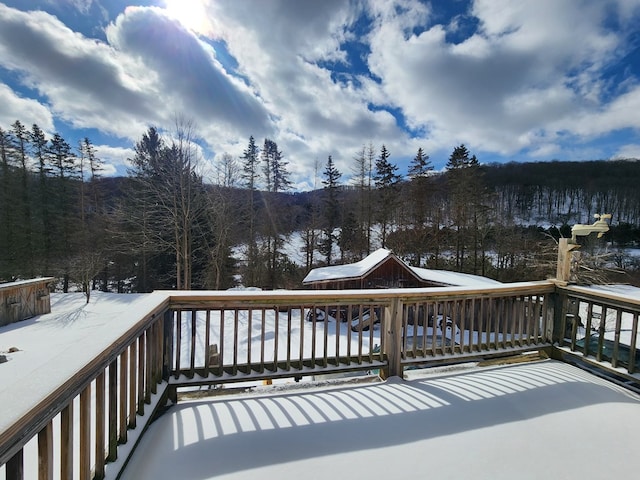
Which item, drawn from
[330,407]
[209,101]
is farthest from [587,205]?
[330,407]

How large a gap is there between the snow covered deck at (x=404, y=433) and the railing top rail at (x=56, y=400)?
2.33ft

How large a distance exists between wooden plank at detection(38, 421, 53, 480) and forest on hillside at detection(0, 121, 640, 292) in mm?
12693

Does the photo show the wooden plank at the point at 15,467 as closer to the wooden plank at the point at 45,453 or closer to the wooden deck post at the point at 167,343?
the wooden plank at the point at 45,453

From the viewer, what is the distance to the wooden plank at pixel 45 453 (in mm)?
843

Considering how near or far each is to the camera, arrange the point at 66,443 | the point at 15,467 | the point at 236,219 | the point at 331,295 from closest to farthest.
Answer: the point at 15,467 → the point at 66,443 → the point at 331,295 → the point at 236,219

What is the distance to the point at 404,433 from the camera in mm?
1865

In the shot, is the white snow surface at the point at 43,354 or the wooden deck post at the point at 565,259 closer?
the white snow surface at the point at 43,354

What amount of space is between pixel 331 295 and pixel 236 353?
0.91m

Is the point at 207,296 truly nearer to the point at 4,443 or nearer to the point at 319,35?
the point at 4,443

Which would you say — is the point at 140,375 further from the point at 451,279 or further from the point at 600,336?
the point at 451,279

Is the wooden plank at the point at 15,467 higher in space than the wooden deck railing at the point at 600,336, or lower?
higher

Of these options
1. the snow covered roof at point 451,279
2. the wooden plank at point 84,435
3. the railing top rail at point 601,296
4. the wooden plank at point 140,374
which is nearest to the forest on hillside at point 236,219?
the snow covered roof at point 451,279

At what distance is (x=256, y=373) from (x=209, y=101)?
1258 centimetres

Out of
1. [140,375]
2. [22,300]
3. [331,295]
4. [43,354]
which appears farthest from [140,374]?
[22,300]
